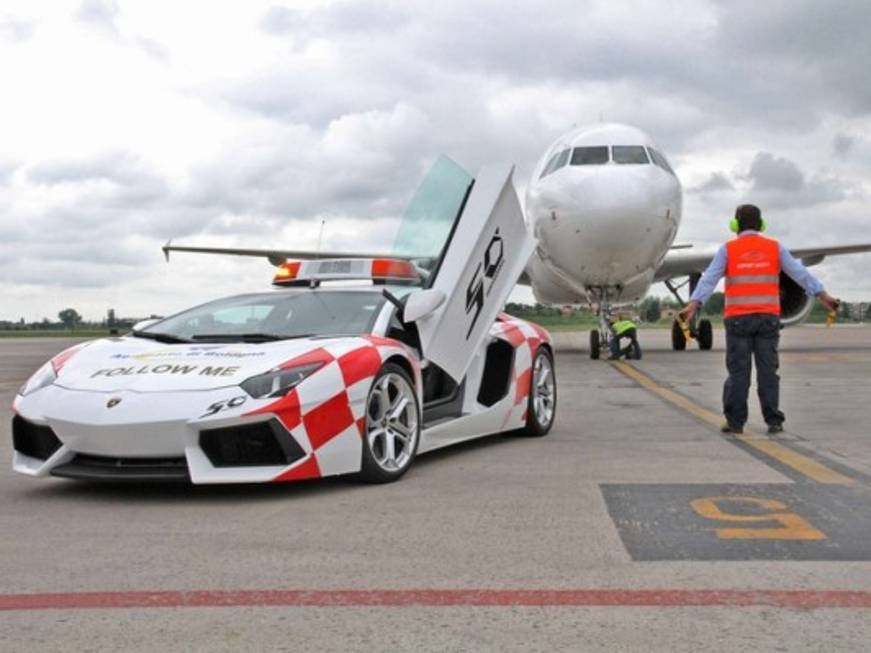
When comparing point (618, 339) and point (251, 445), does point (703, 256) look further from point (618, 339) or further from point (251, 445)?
point (251, 445)

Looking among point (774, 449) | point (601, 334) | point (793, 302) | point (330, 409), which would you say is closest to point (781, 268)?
point (774, 449)

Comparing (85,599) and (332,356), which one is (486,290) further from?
(85,599)

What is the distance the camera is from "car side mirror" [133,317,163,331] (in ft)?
20.4

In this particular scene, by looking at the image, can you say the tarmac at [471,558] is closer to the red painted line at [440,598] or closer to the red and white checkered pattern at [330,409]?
the red painted line at [440,598]

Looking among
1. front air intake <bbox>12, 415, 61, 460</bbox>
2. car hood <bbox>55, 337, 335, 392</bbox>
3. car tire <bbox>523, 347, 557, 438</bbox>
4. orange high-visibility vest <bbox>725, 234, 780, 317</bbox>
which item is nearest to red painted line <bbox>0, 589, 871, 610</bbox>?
car hood <bbox>55, 337, 335, 392</bbox>

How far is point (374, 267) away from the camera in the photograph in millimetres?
6750

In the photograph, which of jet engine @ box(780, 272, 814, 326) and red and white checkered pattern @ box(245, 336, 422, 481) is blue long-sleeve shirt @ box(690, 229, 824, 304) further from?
jet engine @ box(780, 272, 814, 326)

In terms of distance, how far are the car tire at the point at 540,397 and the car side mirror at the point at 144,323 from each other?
2.70 m

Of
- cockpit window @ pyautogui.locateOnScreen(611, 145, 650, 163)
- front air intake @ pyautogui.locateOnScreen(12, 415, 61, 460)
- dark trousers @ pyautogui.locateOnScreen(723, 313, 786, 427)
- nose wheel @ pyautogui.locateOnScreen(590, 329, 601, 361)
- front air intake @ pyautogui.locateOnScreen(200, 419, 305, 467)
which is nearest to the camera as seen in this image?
front air intake @ pyautogui.locateOnScreen(200, 419, 305, 467)

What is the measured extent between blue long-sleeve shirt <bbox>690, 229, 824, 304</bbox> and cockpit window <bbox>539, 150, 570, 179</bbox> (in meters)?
10.3

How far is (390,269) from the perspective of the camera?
6.72 meters

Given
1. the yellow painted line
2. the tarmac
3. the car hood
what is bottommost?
the yellow painted line

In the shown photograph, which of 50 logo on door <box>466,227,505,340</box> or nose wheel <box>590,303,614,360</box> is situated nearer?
50 logo on door <box>466,227,505,340</box>

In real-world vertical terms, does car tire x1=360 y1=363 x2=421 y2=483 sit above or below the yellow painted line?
above
